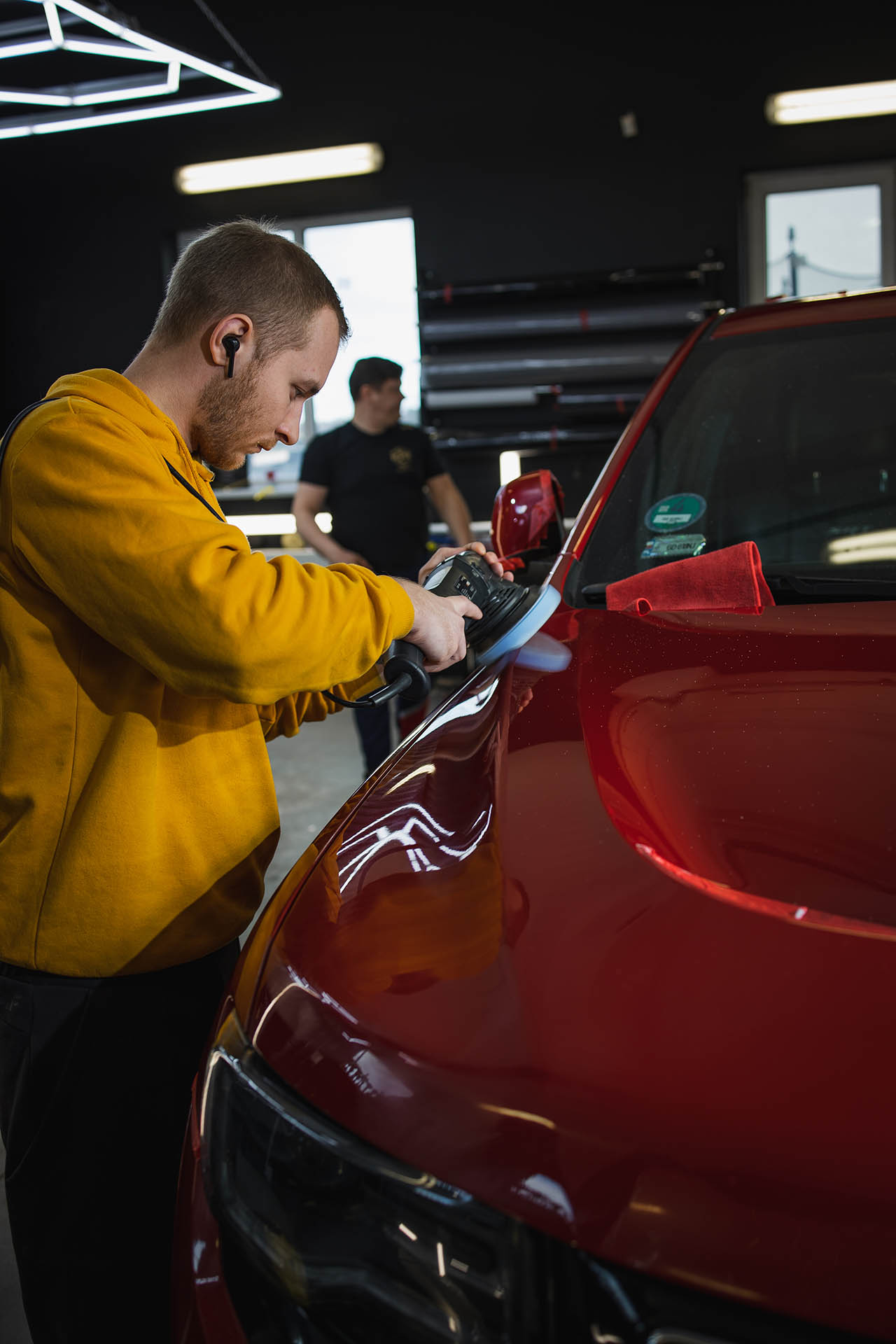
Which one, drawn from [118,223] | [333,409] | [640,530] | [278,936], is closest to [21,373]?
[118,223]

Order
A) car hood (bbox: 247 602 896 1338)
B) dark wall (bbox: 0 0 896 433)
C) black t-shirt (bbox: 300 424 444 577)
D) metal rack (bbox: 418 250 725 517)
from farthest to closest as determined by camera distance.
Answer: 1. metal rack (bbox: 418 250 725 517)
2. dark wall (bbox: 0 0 896 433)
3. black t-shirt (bbox: 300 424 444 577)
4. car hood (bbox: 247 602 896 1338)

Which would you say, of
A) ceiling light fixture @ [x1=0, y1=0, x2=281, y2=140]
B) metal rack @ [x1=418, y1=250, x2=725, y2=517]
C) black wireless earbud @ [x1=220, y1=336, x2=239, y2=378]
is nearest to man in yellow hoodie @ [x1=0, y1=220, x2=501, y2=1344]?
black wireless earbud @ [x1=220, y1=336, x2=239, y2=378]

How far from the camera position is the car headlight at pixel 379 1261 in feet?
1.91

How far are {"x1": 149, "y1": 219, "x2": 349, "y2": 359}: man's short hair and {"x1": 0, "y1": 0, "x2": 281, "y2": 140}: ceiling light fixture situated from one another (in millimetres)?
3048

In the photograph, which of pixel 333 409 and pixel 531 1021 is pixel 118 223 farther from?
pixel 531 1021

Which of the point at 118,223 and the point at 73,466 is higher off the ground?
the point at 118,223

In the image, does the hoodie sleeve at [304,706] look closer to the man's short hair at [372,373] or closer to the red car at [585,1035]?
the red car at [585,1035]

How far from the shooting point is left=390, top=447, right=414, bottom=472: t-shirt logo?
409 centimetres

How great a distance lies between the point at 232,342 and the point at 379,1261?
864 mm

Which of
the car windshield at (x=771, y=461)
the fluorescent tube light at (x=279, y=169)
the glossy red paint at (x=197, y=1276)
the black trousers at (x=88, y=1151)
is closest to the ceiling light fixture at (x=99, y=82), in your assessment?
the fluorescent tube light at (x=279, y=169)

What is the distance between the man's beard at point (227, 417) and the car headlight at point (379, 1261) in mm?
657

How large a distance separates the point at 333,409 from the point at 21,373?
2610mm

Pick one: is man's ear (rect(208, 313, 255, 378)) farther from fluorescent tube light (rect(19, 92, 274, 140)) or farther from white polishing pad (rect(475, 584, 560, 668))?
fluorescent tube light (rect(19, 92, 274, 140))

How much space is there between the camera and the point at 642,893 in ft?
2.57
